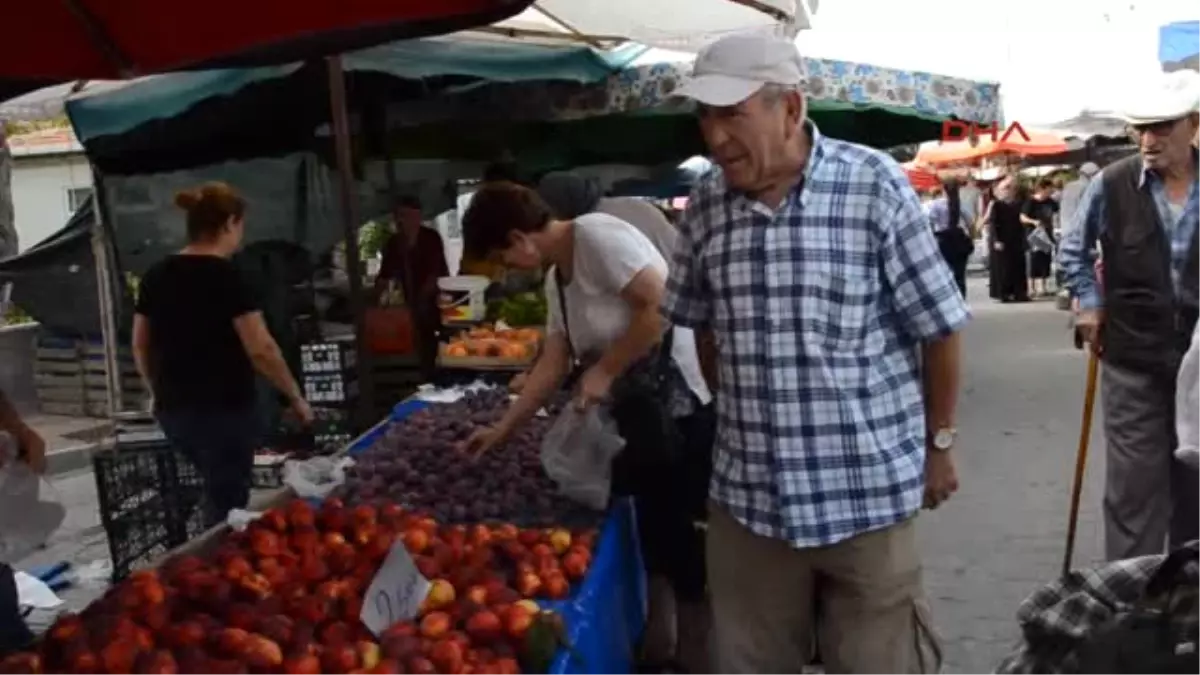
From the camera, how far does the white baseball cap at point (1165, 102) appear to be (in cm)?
450

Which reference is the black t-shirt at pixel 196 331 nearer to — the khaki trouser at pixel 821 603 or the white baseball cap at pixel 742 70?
the khaki trouser at pixel 821 603

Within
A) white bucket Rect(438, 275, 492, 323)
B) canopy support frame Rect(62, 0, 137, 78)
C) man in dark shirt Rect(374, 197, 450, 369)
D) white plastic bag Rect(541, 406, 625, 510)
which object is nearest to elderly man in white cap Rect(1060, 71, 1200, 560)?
white plastic bag Rect(541, 406, 625, 510)

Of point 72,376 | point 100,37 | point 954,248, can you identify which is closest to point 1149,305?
point 100,37

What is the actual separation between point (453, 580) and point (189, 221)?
284 cm

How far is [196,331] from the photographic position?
5.72 meters

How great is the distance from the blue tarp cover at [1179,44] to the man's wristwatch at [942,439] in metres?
9.57

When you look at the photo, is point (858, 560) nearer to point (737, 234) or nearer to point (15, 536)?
point (737, 234)

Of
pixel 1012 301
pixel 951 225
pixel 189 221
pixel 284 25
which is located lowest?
pixel 1012 301

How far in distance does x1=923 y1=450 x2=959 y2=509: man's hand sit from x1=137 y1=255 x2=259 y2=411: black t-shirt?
336 cm

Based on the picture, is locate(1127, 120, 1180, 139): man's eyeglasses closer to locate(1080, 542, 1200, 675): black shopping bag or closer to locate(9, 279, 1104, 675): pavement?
locate(9, 279, 1104, 675): pavement

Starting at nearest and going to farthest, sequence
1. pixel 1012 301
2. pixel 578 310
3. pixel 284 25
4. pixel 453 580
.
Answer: pixel 284 25, pixel 453 580, pixel 578 310, pixel 1012 301

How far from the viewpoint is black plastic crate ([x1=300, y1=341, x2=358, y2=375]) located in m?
7.54

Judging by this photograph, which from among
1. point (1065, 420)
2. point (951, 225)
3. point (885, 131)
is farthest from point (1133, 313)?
point (951, 225)

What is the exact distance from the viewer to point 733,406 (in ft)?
10.6
